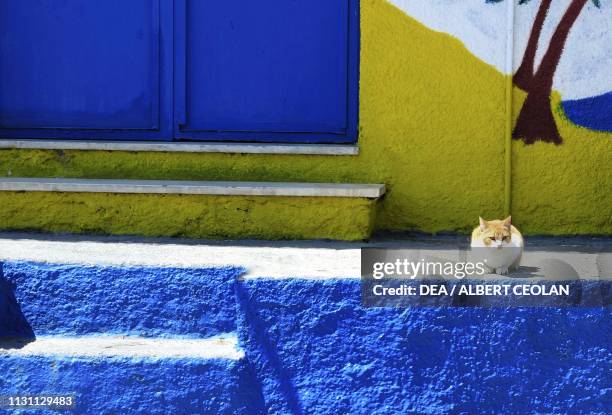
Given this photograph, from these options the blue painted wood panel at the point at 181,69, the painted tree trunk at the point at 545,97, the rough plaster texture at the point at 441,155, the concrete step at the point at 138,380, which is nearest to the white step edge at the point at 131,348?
the concrete step at the point at 138,380

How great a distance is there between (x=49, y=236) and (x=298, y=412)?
1910mm

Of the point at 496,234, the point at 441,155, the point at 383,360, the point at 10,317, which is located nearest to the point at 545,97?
the point at 441,155

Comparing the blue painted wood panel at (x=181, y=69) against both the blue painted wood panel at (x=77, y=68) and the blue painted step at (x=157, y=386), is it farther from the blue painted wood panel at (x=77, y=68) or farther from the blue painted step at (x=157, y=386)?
the blue painted step at (x=157, y=386)

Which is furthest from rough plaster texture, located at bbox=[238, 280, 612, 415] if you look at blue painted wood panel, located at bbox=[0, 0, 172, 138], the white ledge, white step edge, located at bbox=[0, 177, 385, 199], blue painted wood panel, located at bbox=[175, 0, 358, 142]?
blue painted wood panel, located at bbox=[0, 0, 172, 138]

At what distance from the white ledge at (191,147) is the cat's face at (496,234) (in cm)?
131

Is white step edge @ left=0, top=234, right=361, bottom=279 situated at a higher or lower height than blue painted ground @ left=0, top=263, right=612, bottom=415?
higher

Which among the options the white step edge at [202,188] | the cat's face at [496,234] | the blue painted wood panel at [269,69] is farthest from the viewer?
the blue painted wood panel at [269,69]

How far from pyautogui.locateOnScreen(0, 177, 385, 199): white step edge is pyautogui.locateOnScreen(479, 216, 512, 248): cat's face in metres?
0.82

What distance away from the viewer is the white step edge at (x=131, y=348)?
3279 mm

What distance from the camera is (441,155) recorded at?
4863mm

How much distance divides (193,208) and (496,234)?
1.70 meters

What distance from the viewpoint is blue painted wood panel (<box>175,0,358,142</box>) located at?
5.06 meters

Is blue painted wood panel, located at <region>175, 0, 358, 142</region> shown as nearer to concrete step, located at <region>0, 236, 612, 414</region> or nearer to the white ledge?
the white ledge

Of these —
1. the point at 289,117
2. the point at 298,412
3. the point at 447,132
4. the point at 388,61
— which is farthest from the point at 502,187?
the point at 298,412
